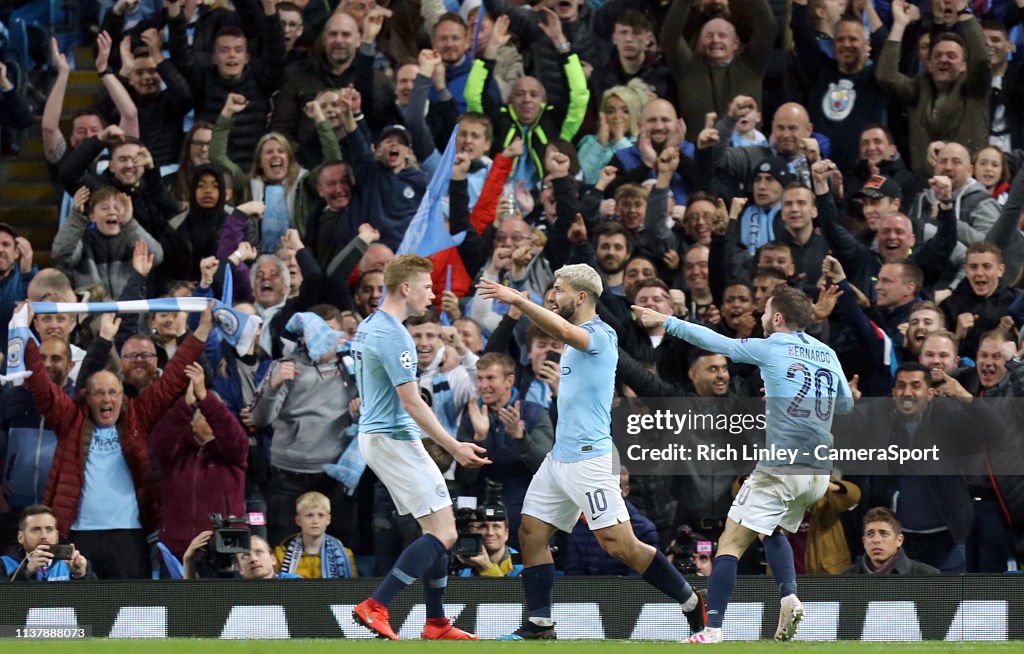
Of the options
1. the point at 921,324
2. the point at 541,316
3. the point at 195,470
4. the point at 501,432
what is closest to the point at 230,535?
the point at 195,470

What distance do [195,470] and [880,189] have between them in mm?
5826

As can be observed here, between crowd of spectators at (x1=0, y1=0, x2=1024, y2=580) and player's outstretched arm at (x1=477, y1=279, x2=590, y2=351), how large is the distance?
1824 millimetres

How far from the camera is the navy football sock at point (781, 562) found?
995 cm

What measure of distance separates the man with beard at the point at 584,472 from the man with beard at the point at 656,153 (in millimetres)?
5086

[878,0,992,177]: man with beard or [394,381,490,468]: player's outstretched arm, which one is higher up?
[878,0,992,177]: man with beard

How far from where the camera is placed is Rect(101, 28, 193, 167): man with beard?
1667 centimetres

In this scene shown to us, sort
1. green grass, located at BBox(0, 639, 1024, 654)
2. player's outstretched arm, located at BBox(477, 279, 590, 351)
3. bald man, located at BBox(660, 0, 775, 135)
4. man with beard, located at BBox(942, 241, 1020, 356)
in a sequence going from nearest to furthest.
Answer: green grass, located at BBox(0, 639, 1024, 654) → player's outstretched arm, located at BBox(477, 279, 590, 351) → man with beard, located at BBox(942, 241, 1020, 356) → bald man, located at BBox(660, 0, 775, 135)

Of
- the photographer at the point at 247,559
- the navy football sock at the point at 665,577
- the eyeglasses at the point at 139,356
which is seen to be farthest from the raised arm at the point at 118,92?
the navy football sock at the point at 665,577

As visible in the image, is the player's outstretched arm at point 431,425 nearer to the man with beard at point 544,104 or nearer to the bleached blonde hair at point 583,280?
the bleached blonde hair at point 583,280

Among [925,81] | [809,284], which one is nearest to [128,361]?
[809,284]

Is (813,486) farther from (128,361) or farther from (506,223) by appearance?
(128,361)

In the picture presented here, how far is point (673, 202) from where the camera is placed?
1449cm

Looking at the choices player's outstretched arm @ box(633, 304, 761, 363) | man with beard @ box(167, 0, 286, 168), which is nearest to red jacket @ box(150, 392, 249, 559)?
player's outstretched arm @ box(633, 304, 761, 363)

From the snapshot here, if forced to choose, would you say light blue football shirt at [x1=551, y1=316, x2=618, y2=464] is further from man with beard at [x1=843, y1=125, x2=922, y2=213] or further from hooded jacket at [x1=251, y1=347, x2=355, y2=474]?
man with beard at [x1=843, y1=125, x2=922, y2=213]
